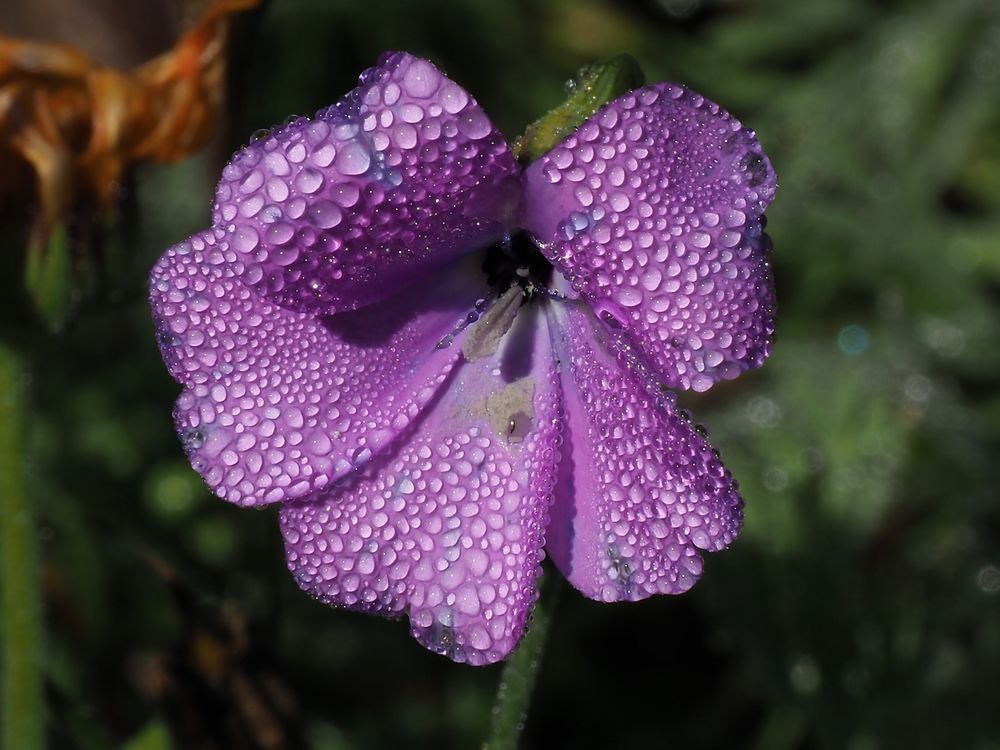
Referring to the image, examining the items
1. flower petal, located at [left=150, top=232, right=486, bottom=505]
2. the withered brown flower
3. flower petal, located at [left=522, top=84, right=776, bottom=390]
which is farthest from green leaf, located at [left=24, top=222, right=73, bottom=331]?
flower petal, located at [left=522, top=84, right=776, bottom=390]

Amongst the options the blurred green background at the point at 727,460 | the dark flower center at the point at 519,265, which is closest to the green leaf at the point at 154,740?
the blurred green background at the point at 727,460

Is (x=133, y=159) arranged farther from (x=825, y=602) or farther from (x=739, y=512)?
(x=825, y=602)

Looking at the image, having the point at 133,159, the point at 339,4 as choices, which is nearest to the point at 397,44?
the point at 339,4

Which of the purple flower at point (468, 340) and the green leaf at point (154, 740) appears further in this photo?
the green leaf at point (154, 740)

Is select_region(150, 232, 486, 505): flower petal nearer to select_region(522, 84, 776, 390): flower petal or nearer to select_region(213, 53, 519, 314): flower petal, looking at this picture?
select_region(213, 53, 519, 314): flower petal

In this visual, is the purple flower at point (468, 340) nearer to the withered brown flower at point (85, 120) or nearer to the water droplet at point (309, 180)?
the water droplet at point (309, 180)

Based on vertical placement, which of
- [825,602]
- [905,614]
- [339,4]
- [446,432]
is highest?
[339,4]
